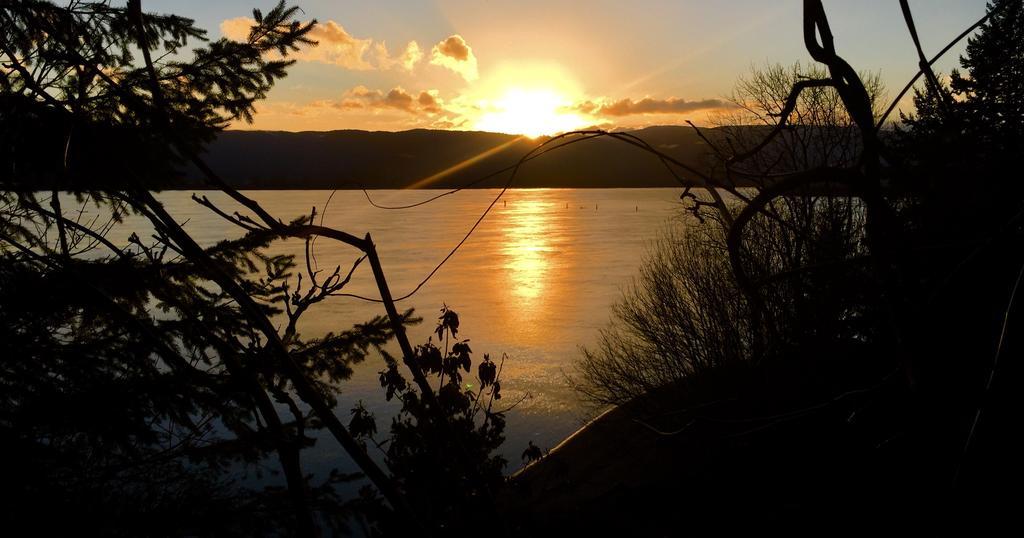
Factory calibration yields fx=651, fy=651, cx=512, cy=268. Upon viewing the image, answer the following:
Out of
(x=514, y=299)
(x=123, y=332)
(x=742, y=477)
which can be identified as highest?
(x=123, y=332)

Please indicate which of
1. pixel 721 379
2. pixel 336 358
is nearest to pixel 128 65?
pixel 336 358

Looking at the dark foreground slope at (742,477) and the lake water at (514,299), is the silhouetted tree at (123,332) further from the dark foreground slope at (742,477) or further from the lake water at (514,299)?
the dark foreground slope at (742,477)

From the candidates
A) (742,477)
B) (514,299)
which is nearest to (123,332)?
(742,477)

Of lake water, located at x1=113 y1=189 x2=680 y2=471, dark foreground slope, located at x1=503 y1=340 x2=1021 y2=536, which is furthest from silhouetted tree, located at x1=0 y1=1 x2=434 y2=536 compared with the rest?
dark foreground slope, located at x1=503 y1=340 x2=1021 y2=536

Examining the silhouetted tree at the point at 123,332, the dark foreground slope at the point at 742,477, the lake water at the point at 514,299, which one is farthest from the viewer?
the lake water at the point at 514,299

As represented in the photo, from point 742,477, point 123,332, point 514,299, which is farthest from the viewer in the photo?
point 514,299

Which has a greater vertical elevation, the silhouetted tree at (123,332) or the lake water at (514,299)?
the silhouetted tree at (123,332)

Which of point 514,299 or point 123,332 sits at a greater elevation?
point 123,332

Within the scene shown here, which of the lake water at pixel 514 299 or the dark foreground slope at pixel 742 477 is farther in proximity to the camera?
the lake water at pixel 514 299

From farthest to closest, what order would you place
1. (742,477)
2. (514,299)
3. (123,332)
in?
(514,299), (742,477), (123,332)

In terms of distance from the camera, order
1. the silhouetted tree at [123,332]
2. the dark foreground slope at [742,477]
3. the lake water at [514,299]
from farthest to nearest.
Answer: the lake water at [514,299] < the dark foreground slope at [742,477] < the silhouetted tree at [123,332]

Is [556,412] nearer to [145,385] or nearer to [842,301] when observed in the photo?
[145,385]

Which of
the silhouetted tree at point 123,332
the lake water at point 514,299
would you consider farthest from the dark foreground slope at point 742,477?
the silhouetted tree at point 123,332

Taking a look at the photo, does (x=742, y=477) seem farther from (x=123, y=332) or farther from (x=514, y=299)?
(x=514, y=299)
